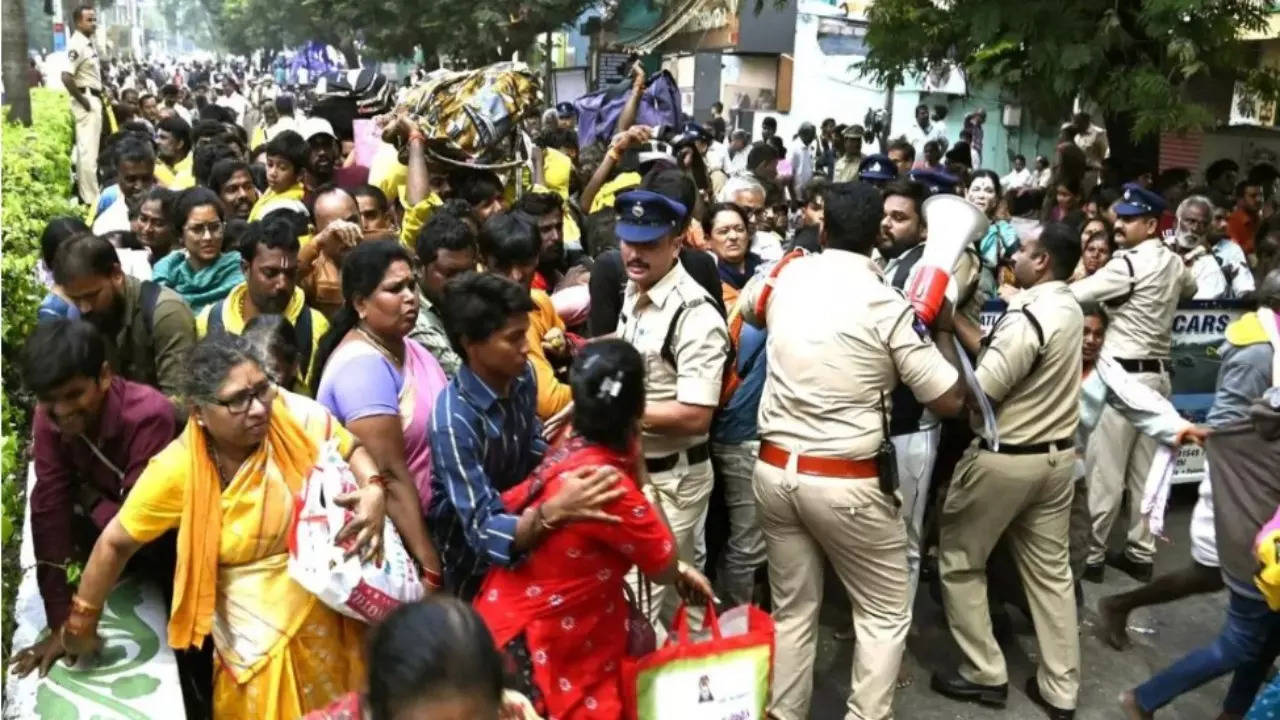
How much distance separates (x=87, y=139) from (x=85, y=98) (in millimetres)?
436

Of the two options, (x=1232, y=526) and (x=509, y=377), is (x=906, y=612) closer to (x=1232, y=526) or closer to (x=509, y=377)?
(x=1232, y=526)

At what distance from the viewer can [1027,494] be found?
456 centimetres

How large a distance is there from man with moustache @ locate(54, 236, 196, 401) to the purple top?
767mm

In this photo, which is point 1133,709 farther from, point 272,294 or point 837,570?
point 272,294

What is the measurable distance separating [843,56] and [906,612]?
66.6 ft

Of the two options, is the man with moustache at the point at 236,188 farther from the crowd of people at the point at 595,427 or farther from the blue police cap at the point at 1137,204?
the blue police cap at the point at 1137,204

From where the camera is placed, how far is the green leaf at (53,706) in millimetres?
2920

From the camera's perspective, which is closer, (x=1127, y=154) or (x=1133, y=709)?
(x=1133, y=709)

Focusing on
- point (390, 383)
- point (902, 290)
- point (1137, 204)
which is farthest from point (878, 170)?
point (390, 383)

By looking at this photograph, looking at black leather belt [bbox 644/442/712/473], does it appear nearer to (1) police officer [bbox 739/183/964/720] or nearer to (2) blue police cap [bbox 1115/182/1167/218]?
(1) police officer [bbox 739/183/964/720]

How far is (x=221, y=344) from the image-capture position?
2.86 meters

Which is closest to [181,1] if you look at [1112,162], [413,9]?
[413,9]

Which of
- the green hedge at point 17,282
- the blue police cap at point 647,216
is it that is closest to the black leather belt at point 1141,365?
the blue police cap at point 647,216

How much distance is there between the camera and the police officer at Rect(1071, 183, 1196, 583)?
5824mm
